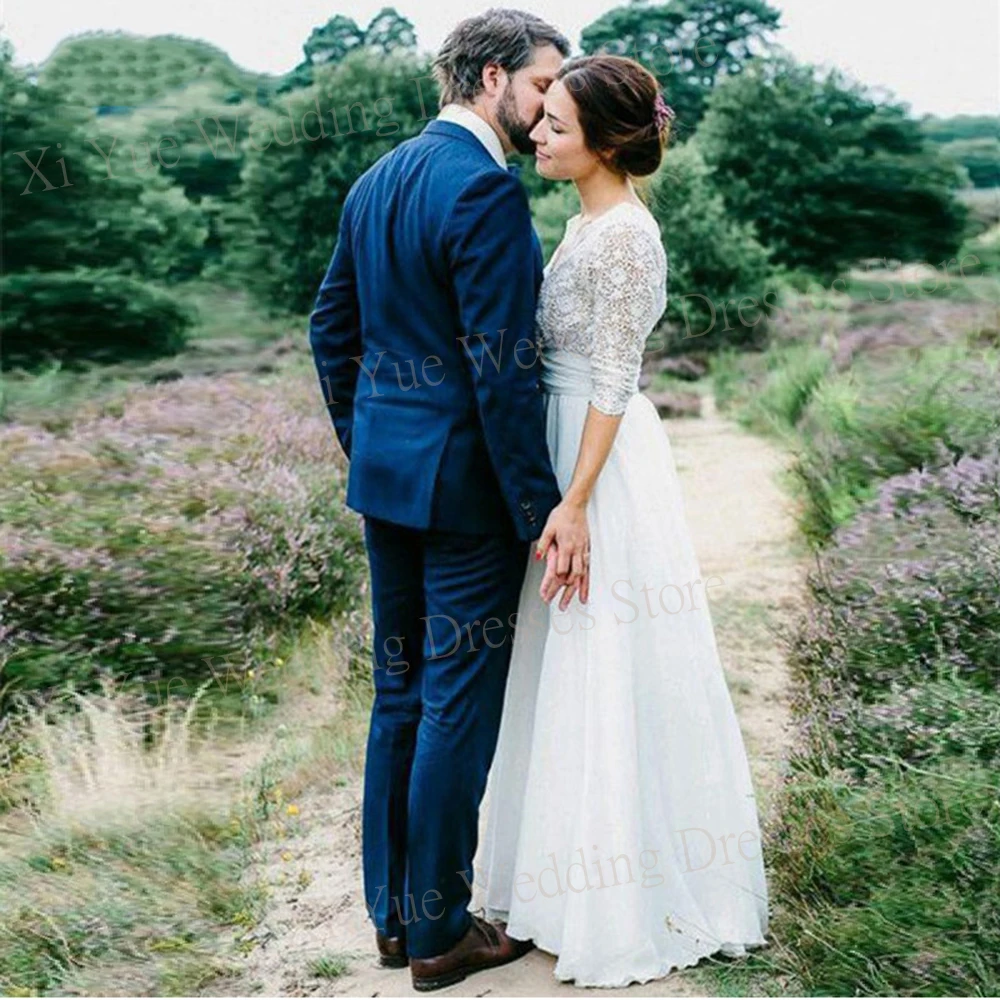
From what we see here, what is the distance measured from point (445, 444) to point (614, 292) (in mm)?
474

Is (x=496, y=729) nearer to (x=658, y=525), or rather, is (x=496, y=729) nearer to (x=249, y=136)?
(x=658, y=525)

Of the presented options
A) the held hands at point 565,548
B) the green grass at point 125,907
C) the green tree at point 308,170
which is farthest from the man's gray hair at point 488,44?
the green tree at point 308,170

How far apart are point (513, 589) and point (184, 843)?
1411 mm

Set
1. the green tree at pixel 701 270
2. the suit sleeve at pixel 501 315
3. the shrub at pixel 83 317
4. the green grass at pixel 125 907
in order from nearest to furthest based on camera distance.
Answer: the suit sleeve at pixel 501 315, the green grass at pixel 125 907, the shrub at pixel 83 317, the green tree at pixel 701 270

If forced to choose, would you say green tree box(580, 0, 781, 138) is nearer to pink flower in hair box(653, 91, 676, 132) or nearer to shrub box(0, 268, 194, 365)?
shrub box(0, 268, 194, 365)

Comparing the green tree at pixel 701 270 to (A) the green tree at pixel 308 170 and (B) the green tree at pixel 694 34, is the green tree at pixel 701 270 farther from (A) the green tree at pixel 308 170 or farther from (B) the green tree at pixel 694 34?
(B) the green tree at pixel 694 34

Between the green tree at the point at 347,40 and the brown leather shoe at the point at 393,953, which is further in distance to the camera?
the green tree at the point at 347,40

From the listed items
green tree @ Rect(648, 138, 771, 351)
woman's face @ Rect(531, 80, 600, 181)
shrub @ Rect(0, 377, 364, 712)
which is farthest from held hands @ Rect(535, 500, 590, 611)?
green tree @ Rect(648, 138, 771, 351)

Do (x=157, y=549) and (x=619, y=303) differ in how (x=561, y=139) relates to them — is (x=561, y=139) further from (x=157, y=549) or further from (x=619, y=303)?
(x=157, y=549)

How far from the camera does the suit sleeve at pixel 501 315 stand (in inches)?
106

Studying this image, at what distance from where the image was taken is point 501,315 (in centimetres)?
270

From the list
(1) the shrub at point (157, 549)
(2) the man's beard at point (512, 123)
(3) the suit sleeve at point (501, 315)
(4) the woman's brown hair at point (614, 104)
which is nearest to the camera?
(3) the suit sleeve at point (501, 315)

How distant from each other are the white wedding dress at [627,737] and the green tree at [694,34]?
819 inches

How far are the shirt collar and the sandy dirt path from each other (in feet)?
6.09
